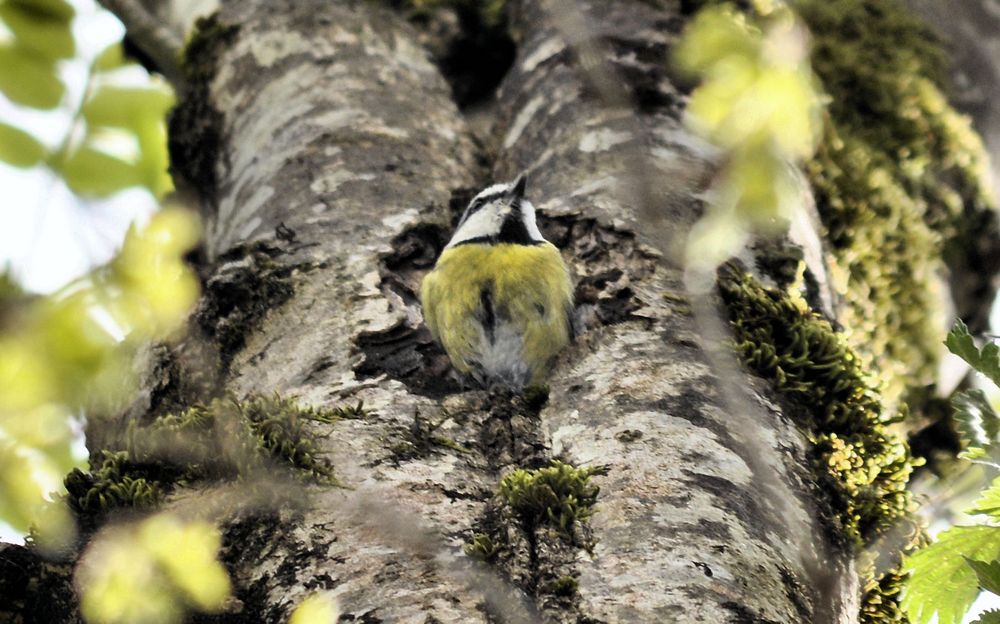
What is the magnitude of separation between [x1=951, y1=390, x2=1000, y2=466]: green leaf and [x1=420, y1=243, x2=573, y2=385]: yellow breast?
116cm

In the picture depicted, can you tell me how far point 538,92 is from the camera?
11.1ft

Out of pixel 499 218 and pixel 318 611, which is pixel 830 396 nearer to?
pixel 499 218

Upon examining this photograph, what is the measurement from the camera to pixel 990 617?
153cm

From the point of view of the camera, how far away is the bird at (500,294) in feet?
9.42

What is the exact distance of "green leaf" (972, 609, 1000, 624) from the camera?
59.9 inches

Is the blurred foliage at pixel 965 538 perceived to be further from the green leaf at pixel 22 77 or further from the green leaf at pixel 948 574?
the green leaf at pixel 22 77

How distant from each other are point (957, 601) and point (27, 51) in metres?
2.22

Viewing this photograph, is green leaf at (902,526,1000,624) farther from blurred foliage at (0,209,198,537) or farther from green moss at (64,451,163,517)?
blurred foliage at (0,209,198,537)

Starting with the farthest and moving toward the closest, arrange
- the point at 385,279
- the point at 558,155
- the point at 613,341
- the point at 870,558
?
the point at 558,155 < the point at 385,279 < the point at 613,341 < the point at 870,558

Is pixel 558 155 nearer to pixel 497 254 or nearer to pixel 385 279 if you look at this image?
pixel 497 254

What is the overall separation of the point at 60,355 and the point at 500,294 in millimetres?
1351

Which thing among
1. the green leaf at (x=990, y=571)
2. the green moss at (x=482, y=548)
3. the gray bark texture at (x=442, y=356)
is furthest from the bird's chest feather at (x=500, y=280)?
the green leaf at (x=990, y=571)

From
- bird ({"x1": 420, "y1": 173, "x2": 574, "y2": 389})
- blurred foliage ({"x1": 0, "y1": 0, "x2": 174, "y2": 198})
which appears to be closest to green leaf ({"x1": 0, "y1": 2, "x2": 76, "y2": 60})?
blurred foliage ({"x1": 0, "y1": 0, "x2": 174, "y2": 198})

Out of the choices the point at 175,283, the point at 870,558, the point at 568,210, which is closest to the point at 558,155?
the point at 568,210
